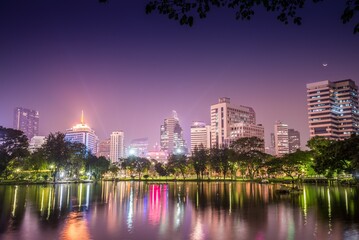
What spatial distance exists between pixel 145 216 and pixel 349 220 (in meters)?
16.8

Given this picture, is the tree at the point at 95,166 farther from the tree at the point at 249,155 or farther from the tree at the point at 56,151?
the tree at the point at 249,155

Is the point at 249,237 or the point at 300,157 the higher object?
the point at 300,157

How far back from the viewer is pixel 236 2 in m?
10.2

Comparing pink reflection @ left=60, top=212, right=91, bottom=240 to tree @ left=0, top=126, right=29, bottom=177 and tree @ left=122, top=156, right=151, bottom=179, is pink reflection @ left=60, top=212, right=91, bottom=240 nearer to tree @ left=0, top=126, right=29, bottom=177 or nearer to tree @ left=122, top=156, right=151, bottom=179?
tree @ left=0, top=126, right=29, bottom=177

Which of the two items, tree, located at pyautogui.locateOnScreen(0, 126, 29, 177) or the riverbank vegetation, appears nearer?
tree, located at pyautogui.locateOnScreen(0, 126, 29, 177)

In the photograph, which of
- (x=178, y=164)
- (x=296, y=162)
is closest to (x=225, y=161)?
(x=178, y=164)

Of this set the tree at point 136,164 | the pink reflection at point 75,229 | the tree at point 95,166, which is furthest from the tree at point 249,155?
the pink reflection at point 75,229

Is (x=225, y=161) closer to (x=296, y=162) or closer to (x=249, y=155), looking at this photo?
(x=249, y=155)

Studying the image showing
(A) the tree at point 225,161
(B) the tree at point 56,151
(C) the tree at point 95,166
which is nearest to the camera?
(B) the tree at point 56,151

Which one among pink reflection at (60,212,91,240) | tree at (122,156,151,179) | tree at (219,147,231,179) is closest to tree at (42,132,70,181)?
tree at (122,156,151,179)

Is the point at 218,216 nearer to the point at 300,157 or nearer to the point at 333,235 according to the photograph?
the point at 333,235

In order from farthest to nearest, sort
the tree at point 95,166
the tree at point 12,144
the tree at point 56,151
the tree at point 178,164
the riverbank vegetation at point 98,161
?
the tree at point 95,166, the tree at point 178,164, the tree at point 56,151, the riverbank vegetation at point 98,161, the tree at point 12,144

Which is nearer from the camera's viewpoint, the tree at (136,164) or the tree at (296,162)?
the tree at (296,162)

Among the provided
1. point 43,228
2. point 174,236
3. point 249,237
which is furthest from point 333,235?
point 43,228
